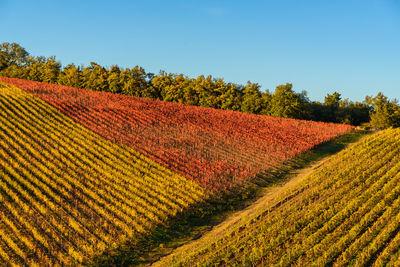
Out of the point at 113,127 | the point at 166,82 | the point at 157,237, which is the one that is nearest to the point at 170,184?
the point at 157,237

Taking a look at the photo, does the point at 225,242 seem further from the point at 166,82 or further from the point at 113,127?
the point at 166,82

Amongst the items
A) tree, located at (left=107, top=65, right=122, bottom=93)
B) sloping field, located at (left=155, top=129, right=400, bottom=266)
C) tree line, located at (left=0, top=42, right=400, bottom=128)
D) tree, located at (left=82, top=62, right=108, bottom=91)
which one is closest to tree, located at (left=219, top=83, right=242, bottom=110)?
tree line, located at (left=0, top=42, right=400, bottom=128)

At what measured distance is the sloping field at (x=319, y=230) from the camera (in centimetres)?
1569

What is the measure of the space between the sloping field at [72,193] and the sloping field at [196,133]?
2.43 meters

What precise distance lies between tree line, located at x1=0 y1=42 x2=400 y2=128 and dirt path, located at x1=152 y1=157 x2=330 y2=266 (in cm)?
2432

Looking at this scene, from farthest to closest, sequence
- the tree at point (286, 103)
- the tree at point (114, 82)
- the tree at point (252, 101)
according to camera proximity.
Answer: the tree at point (114, 82)
the tree at point (252, 101)
the tree at point (286, 103)

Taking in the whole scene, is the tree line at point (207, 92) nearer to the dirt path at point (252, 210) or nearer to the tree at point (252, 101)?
the tree at point (252, 101)

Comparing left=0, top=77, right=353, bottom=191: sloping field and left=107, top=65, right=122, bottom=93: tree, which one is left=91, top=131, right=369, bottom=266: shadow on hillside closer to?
left=0, top=77, right=353, bottom=191: sloping field

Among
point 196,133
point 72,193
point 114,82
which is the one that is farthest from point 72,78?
point 72,193

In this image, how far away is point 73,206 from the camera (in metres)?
21.0

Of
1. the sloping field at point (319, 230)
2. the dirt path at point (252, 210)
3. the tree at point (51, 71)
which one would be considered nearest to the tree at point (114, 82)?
the tree at point (51, 71)

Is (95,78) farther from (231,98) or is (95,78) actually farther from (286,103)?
(286,103)

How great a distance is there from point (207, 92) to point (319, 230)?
195 feet

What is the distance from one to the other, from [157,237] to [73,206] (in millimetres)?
5855
